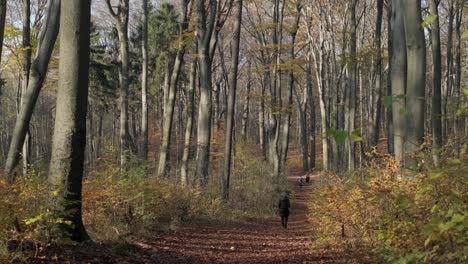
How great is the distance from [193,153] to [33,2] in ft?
47.9

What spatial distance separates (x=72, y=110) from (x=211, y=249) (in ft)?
15.5

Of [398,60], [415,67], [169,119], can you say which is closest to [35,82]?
[169,119]

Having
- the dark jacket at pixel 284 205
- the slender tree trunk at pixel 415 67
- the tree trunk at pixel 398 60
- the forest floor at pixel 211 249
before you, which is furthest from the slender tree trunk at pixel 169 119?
the slender tree trunk at pixel 415 67

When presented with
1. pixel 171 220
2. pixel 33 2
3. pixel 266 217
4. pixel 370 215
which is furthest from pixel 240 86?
pixel 370 215

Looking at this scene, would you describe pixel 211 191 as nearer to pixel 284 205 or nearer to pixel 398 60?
pixel 284 205

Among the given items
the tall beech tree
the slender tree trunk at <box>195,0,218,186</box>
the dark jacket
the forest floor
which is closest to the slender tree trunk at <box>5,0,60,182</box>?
the forest floor

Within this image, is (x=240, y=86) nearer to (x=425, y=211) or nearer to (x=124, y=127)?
(x=124, y=127)

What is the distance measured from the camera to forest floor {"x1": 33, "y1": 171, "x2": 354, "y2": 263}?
689 cm

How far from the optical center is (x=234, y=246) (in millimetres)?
10719

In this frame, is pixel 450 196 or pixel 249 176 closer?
pixel 450 196

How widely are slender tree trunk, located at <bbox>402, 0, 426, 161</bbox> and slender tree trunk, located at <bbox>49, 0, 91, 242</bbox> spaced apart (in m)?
5.81

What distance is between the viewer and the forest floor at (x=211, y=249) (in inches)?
271

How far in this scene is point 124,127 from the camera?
1611cm

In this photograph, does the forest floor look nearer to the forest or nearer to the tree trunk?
the forest
